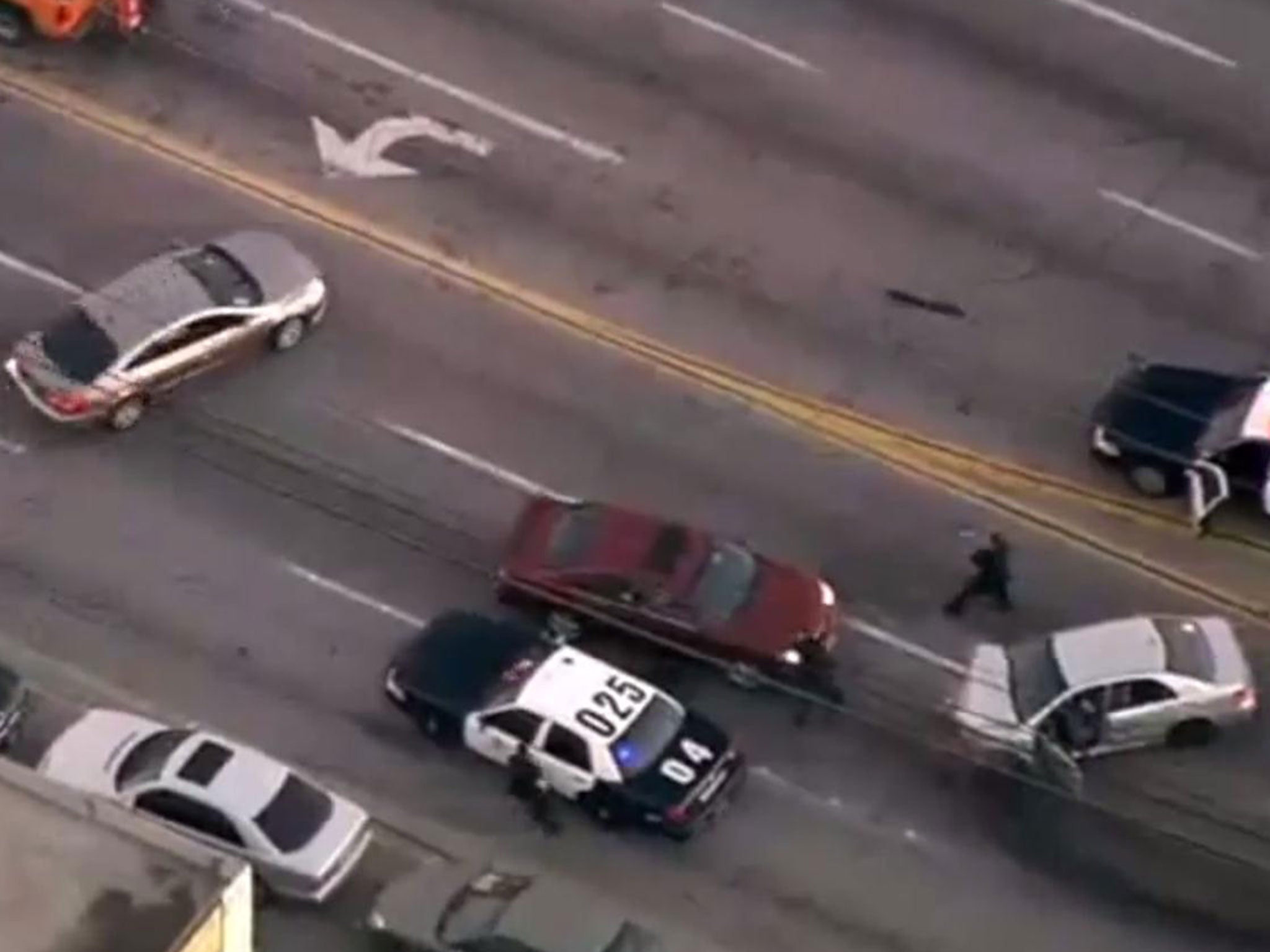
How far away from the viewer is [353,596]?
118 ft

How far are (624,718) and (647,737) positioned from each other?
286mm

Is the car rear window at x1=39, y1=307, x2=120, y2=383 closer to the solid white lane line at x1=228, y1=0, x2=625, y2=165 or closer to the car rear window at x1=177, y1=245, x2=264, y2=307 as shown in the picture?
the car rear window at x1=177, y1=245, x2=264, y2=307

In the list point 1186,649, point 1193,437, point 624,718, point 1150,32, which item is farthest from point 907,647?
point 1150,32

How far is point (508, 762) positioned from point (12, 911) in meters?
9.09

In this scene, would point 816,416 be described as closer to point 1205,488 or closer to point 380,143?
point 1205,488

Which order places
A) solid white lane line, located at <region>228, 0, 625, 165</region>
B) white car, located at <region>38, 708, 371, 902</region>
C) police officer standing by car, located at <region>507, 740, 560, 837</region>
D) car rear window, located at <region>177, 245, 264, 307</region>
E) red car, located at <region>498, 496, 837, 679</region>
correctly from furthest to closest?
solid white lane line, located at <region>228, 0, 625, 165</region> < car rear window, located at <region>177, 245, 264, 307</region> < red car, located at <region>498, 496, 837, 679</region> < police officer standing by car, located at <region>507, 740, 560, 837</region> < white car, located at <region>38, 708, 371, 902</region>

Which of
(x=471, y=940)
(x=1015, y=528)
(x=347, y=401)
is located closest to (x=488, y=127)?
(x=347, y=401)

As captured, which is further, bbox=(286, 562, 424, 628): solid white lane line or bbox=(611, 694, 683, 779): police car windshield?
bbox=(286, 562, 424, 628): solid white lane line

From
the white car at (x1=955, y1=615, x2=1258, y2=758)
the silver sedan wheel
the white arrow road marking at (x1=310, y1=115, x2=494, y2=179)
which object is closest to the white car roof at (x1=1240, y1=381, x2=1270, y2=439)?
the white car at (x1=955, y1=615, x2=1258, y2=758)

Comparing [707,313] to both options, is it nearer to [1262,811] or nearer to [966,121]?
[966,121]

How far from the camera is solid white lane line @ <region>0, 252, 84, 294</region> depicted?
128 feet

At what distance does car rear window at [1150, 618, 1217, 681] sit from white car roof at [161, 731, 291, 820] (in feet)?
28.3

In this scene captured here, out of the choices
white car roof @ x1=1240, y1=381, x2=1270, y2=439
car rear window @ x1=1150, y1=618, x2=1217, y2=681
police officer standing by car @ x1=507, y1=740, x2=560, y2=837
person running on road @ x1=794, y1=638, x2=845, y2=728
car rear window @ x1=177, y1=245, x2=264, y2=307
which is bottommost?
police officer standing by car @ x1=507, y1=740, x2=560, y2=837

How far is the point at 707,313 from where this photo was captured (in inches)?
1526
